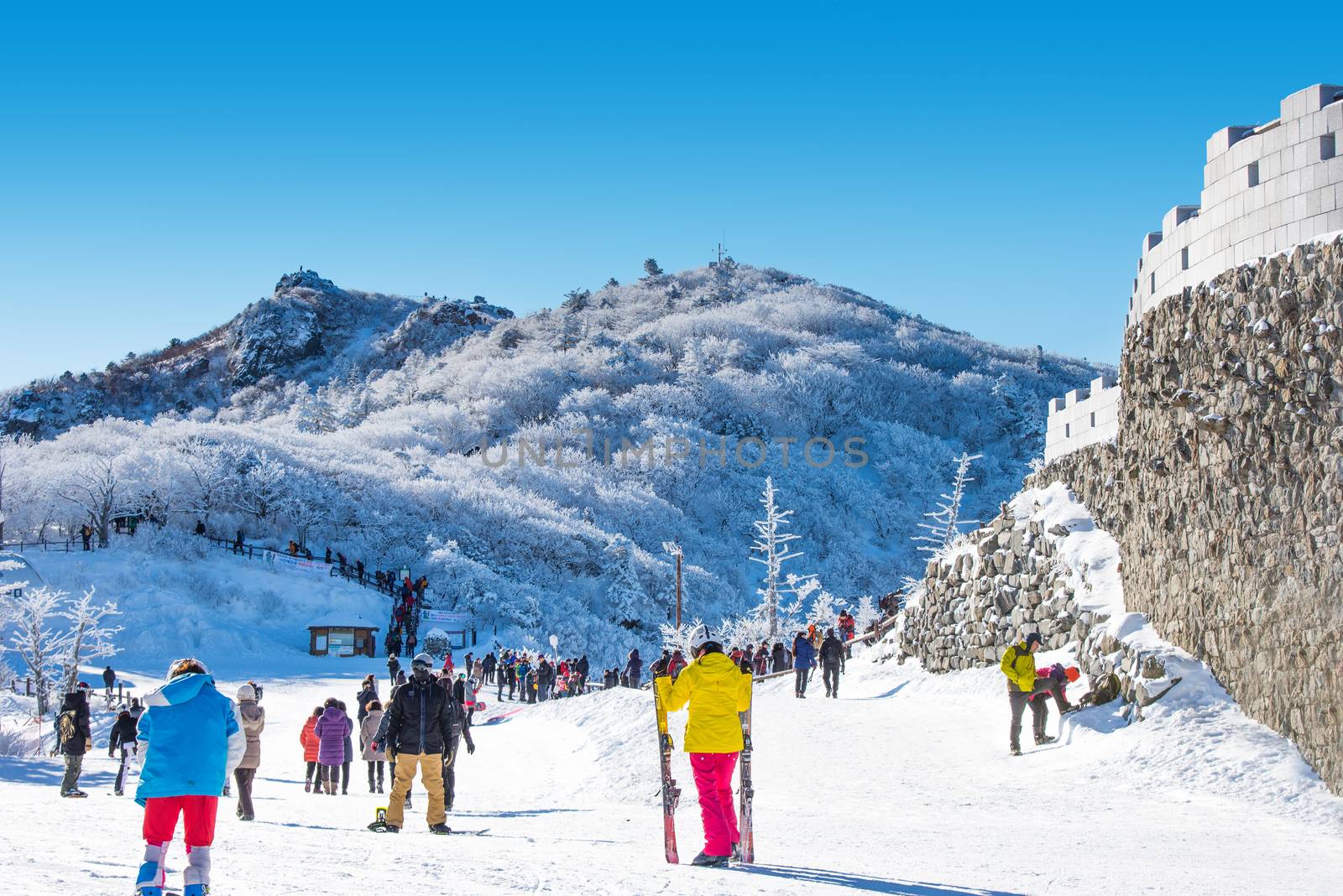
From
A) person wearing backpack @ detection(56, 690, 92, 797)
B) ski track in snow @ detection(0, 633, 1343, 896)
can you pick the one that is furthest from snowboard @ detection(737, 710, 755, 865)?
person wearing backpack @ detection(56, 690, 92, 797)

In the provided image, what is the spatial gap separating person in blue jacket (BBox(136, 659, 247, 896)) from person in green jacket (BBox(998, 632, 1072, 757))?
9.53 meters

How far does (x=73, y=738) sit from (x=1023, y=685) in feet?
35.0

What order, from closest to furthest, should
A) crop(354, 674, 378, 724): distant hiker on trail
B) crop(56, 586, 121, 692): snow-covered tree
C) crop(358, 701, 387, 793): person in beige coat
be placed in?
crop(358, 701, 387, 793): person in beige coat < crop(354, 674, 378, 724): distant hiker on trail < crop(56, 586, 121, 692): snow-covered tree

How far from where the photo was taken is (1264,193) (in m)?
11.4

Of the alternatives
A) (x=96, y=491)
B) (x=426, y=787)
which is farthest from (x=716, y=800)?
(x=96, y=491)

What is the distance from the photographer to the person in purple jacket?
13133mm

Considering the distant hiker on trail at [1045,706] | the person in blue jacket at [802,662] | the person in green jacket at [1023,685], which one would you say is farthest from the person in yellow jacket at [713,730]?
the person in blue jacket at [802,662]

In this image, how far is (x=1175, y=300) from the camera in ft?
43.1

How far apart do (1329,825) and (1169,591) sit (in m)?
4.07

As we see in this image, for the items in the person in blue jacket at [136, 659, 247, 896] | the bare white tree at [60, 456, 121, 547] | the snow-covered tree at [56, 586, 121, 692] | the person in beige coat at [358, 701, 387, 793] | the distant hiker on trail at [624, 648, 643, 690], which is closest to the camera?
the person in blue jacket at [136, 659, 247, 896]

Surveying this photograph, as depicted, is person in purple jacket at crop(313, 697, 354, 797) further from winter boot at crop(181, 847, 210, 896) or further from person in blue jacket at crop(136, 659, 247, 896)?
winter boot at crop(181, 847, 210, 896)

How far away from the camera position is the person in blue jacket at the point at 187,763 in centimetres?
548

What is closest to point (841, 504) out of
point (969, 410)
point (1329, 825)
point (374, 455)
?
point (969, 410)

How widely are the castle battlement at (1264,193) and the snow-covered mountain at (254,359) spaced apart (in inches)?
4411
